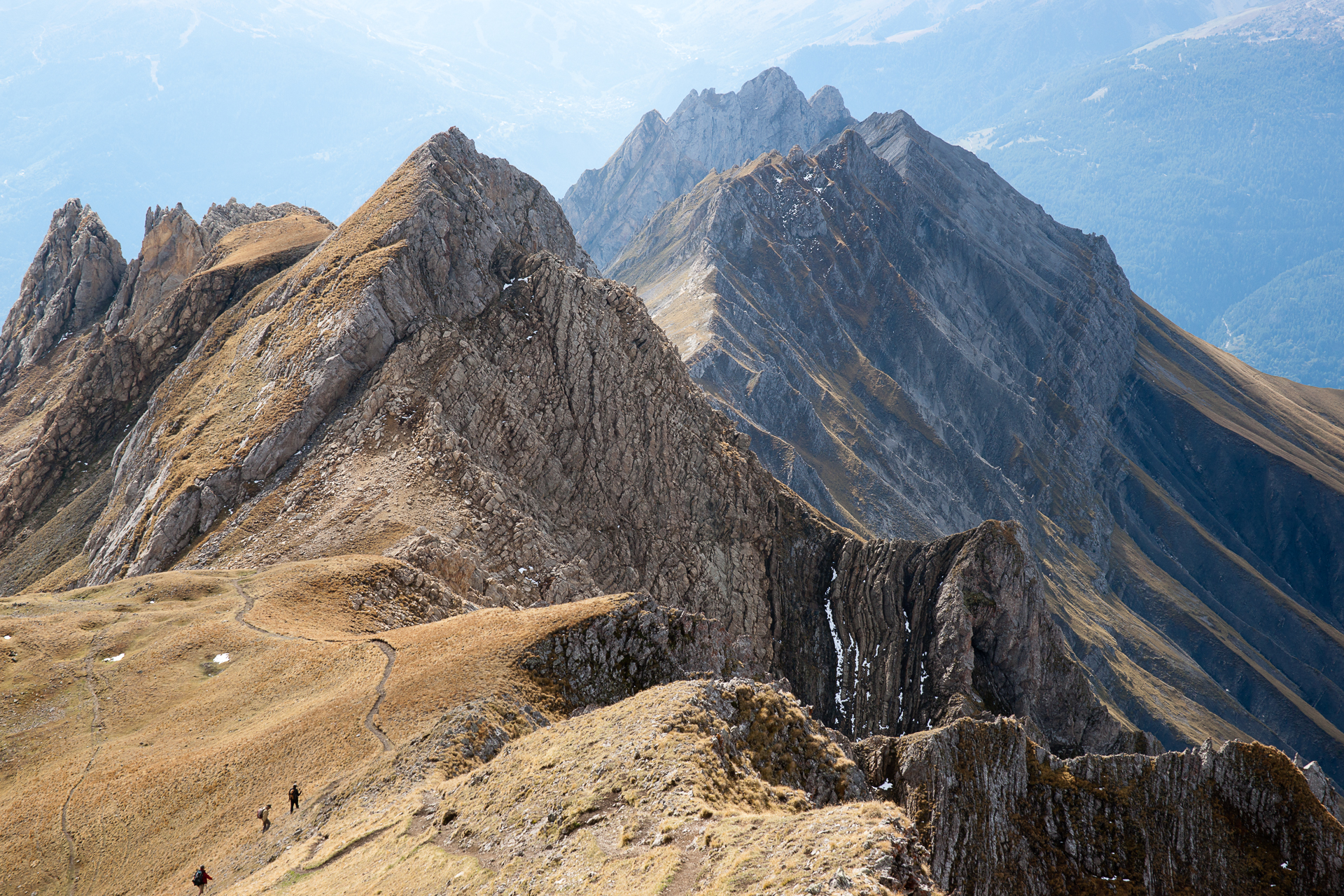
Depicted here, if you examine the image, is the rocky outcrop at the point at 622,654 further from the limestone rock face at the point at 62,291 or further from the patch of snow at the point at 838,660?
the limestone rock face at the point at 62,291

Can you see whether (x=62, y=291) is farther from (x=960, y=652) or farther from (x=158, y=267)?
(x=960, y=652)

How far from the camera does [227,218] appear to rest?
11012 centimetres

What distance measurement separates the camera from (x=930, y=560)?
76.8m

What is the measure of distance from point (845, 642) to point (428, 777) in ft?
186

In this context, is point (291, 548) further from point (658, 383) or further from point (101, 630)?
point (658, 383)

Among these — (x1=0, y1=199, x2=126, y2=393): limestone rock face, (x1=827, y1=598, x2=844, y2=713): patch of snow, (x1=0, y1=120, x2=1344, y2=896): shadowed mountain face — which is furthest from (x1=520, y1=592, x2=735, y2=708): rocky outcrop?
(x1=0, y1=199, x2=126, y2=393): limestone rock face

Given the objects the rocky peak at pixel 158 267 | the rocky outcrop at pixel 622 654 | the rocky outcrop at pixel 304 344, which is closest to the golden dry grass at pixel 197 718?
the rocky outcrop at pixel 622 654

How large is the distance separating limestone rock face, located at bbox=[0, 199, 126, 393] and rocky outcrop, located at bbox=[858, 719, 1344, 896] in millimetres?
120645

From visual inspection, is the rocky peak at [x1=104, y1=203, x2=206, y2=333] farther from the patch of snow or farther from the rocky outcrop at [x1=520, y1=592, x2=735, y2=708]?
the rocky outcrop at [x1=520, y1=592, x2=735, y2=708]

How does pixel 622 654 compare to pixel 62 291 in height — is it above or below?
below

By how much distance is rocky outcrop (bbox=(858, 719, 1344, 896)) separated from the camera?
29891 mm

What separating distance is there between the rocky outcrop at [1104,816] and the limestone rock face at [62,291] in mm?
120645

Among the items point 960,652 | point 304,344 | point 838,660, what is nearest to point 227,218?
point 304,344

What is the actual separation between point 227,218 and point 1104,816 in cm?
12291
